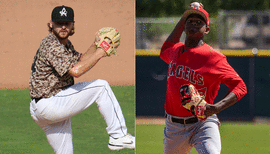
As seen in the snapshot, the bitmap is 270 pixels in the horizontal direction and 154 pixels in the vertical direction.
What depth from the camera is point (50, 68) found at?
3.37 meters

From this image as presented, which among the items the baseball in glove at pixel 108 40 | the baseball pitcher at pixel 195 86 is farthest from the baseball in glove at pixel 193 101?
the baseball in glove at pixel 108 40

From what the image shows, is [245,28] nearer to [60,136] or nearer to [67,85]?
[60,136]

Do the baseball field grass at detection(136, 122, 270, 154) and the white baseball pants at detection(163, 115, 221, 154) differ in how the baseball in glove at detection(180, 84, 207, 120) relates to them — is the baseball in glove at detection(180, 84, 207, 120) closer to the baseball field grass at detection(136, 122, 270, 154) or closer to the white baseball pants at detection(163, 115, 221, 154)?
the white baseball pants at detection(163, 115, 221, 154)


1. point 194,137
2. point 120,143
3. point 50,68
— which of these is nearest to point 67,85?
point 50,68

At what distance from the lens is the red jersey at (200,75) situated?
3436mm

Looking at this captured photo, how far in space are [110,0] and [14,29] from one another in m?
2.31

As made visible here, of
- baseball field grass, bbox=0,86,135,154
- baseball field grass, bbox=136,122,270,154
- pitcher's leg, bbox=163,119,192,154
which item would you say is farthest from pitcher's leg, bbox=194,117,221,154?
baseball field grass, bbox=136,122,270,154

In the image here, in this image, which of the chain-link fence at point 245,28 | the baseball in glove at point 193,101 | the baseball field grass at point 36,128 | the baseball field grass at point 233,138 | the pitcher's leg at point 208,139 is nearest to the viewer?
the baseball in glove at point 193,101

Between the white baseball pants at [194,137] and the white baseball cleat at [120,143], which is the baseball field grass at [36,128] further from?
the white baseball cleat at [120,143]

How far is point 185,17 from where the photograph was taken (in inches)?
148

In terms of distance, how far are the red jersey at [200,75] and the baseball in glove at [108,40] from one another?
0.65m

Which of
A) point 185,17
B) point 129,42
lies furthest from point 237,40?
point 185,17

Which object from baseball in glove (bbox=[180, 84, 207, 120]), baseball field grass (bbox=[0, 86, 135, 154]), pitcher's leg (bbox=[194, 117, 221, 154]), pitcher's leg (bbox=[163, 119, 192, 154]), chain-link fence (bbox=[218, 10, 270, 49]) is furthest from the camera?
chain-link fence (bbox=[218, 10, 270, 49])

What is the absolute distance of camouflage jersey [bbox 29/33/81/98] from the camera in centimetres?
327
